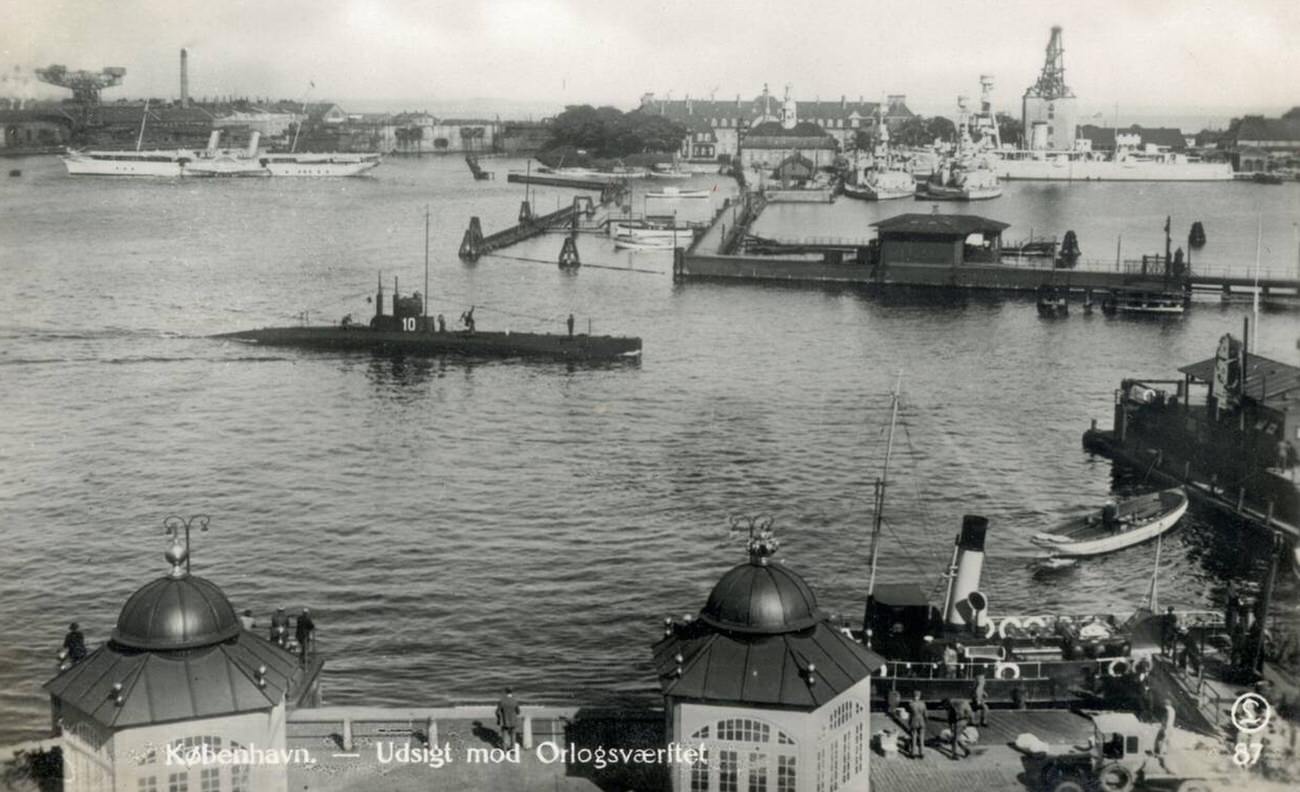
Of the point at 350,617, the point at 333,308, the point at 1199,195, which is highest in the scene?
the point at 1199,195

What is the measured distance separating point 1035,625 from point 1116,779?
38.0 ft

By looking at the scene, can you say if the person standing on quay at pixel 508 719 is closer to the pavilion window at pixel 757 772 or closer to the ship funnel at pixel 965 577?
the pavilion window at pixel 757 772

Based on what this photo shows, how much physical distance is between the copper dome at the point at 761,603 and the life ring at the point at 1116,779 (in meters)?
6.00

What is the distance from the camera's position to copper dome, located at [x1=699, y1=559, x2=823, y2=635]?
23.7 metres

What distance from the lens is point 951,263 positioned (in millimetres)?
113000

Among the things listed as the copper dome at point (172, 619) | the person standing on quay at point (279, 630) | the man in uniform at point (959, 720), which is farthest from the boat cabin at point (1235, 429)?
the copper dome at point (172, 619)

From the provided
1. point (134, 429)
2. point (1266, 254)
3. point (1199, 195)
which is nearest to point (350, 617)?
point (134, 429)

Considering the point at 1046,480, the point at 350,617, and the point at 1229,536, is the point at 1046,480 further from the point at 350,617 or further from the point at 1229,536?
the point at 350,617

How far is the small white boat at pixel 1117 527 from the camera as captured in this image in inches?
2034

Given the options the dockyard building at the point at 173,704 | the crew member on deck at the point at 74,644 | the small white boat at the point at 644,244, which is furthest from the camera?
the small white boat at the point at 644,244

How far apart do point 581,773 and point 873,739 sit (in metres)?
5.95

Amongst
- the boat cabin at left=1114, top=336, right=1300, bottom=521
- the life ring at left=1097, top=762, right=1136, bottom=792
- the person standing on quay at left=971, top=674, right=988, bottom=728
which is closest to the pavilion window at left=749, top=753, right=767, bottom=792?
the life ring at left=1097, top=762, right=1136, bottom=792

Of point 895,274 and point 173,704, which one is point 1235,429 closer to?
point 173,704

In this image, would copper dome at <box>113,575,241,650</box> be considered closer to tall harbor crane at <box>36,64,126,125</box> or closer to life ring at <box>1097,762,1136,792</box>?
life ring at <box>1097,762,1136,792</box>
